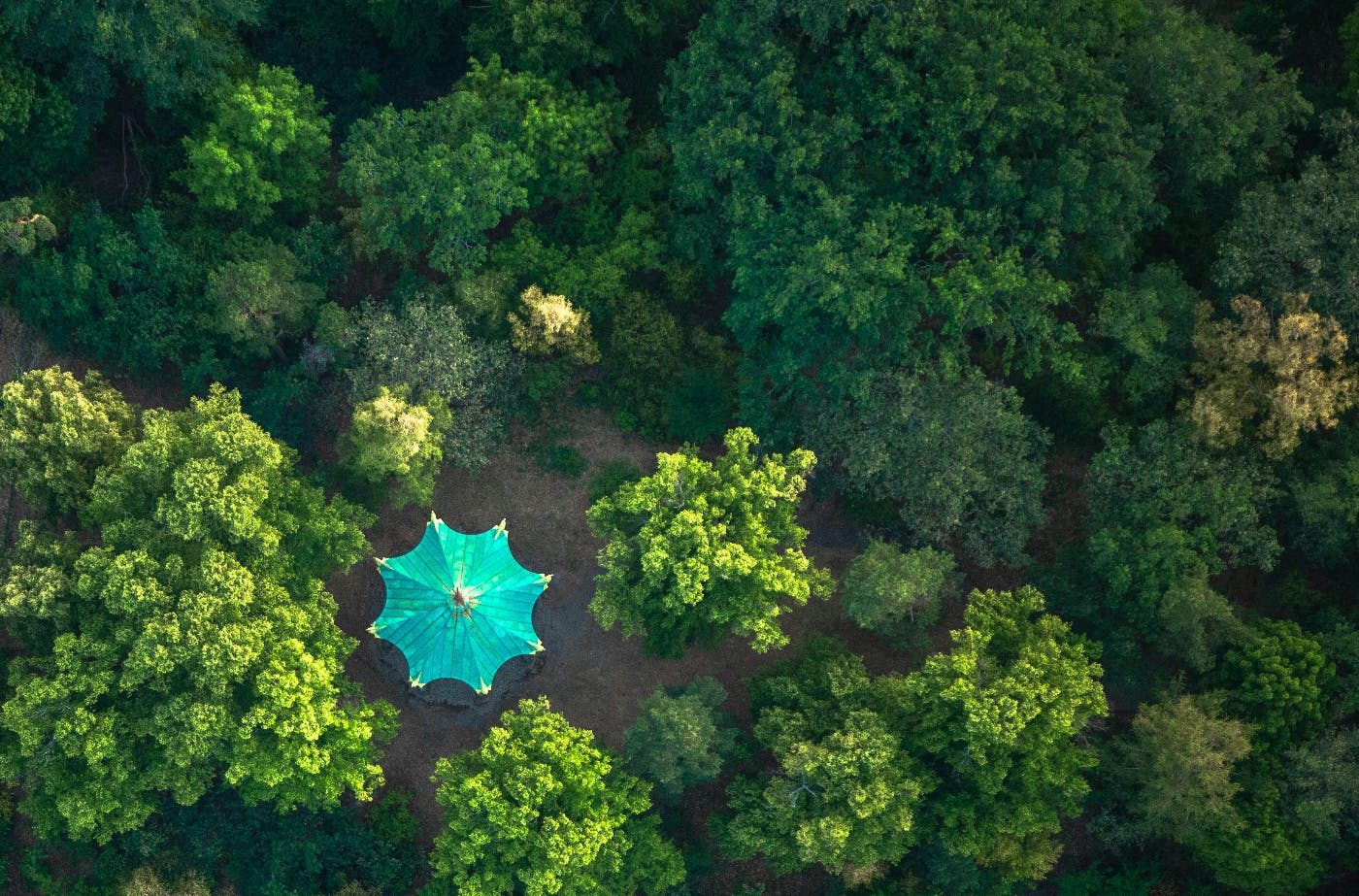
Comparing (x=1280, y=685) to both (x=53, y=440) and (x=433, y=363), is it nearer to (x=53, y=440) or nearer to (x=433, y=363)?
(x=433, y=363)

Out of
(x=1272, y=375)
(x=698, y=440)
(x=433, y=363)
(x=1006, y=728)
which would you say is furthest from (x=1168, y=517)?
(x=433, y=363)

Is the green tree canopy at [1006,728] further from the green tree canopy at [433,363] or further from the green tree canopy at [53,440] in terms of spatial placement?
the green tree canopy at [53,440]

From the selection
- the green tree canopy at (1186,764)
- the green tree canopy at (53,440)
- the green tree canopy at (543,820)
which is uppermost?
the green tree canopy at (53,440)

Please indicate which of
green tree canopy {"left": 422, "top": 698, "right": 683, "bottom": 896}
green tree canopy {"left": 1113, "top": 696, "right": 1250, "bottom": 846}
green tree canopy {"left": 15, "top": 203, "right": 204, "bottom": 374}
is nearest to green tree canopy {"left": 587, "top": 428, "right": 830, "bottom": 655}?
green tree canopy {"left": 422, "top": 698, "right": 683, "bottom": 896}

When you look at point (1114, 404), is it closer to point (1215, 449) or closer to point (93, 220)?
point (1215, 449)

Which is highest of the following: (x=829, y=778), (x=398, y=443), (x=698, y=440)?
(x=698, y=440)

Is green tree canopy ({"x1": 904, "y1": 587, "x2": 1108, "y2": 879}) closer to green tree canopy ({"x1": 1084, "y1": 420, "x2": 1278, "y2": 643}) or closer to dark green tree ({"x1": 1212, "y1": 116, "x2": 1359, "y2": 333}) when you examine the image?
green tree canopy ({"x1": 1084, "y1": 420, "x2": 1278, "y2": 643})

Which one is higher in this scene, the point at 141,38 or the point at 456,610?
the point at 141,38

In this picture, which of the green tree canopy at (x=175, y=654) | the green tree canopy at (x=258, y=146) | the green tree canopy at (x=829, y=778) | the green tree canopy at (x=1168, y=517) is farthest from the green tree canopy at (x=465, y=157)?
the green tree canopy at (x=1168, y=517)
